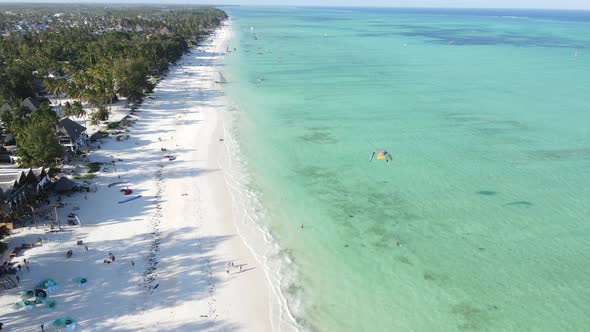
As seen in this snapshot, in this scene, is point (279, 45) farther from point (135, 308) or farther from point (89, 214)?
point (135, 308)

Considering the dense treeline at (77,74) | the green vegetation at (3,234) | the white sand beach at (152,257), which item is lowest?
the white sand beach at (152,257)

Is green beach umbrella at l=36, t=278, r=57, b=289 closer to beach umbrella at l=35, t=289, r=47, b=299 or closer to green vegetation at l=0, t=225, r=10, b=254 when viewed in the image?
beach umbrella at l=35, t=289, r=47, b=299

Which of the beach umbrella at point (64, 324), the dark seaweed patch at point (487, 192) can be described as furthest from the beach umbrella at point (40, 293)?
the dark seaweed patch at point (487, 192)

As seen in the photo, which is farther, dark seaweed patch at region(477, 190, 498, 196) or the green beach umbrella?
dark seaweed patch at region(477, 190, 498, 196)

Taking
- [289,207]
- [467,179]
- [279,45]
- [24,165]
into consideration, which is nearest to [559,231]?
[467,179]

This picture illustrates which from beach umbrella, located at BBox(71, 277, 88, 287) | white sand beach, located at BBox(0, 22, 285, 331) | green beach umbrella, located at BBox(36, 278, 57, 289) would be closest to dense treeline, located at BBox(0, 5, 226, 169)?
white sand beach, located at BBox(0, 22, 285, 331)

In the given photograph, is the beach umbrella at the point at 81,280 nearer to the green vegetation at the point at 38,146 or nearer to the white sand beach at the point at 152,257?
the white sand beach at the point at 152,257
